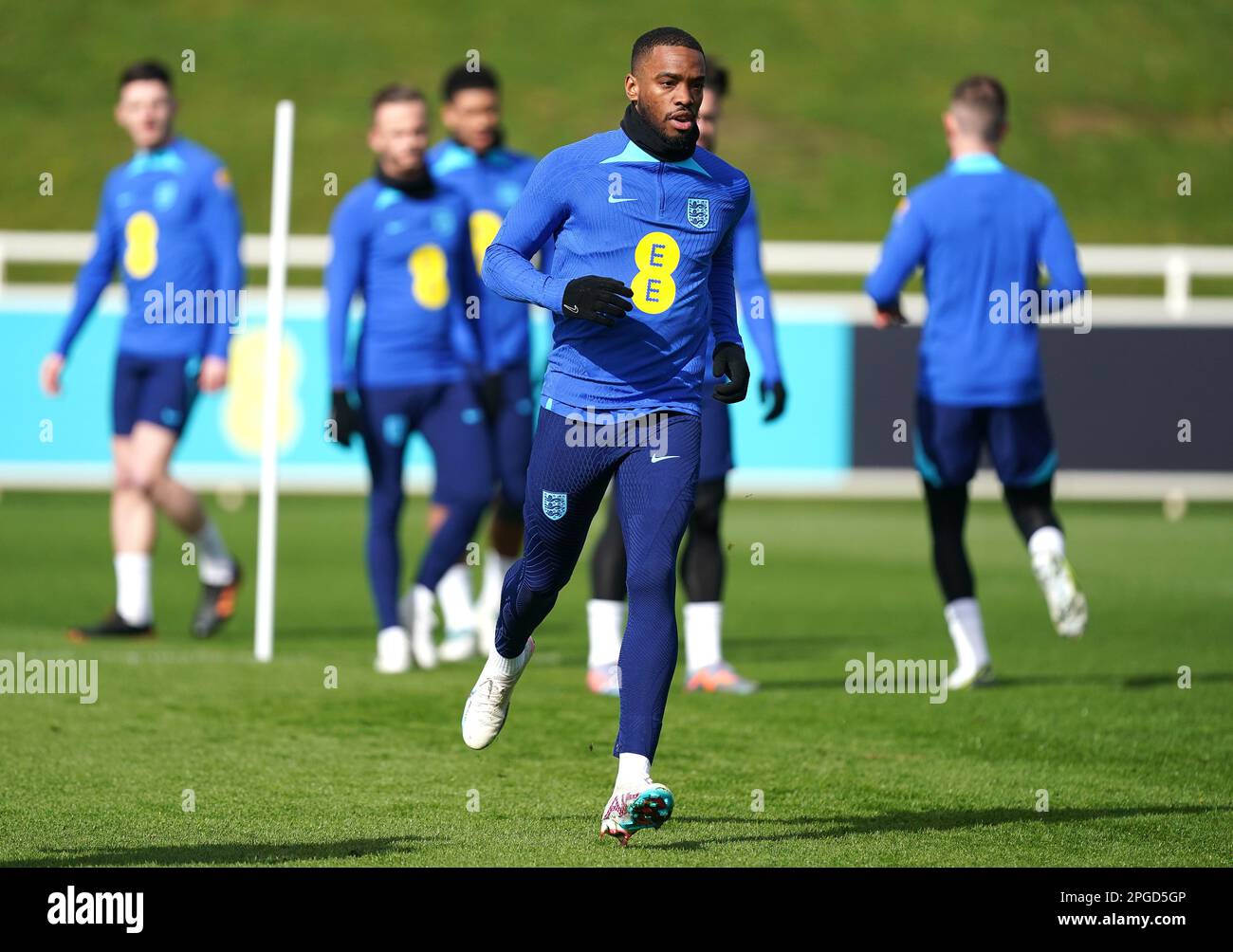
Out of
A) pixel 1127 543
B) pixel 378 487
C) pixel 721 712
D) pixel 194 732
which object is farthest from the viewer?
pixel 1127 543

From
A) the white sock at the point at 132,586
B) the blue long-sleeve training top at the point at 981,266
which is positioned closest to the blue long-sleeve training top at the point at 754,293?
the blue long-sleeve training top at the point at 981,266

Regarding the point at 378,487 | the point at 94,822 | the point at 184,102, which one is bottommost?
the point at 94,822

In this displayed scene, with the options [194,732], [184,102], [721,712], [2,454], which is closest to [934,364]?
[721,712]

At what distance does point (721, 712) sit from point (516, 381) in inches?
101

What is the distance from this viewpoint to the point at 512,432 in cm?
1023

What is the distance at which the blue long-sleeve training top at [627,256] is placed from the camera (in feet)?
19.2

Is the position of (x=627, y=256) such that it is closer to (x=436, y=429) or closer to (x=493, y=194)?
(x=436, y=429)

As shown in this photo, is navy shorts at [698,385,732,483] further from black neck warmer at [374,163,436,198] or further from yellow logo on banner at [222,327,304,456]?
yellow logo on banner at [222,327,304,456]

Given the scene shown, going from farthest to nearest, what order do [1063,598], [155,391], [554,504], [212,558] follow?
1. [212,558]
2. [155,391]
3. [1063,598]
4. [554,504]

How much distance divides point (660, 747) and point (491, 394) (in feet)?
10.3

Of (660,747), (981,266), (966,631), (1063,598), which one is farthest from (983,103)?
(660,747)
